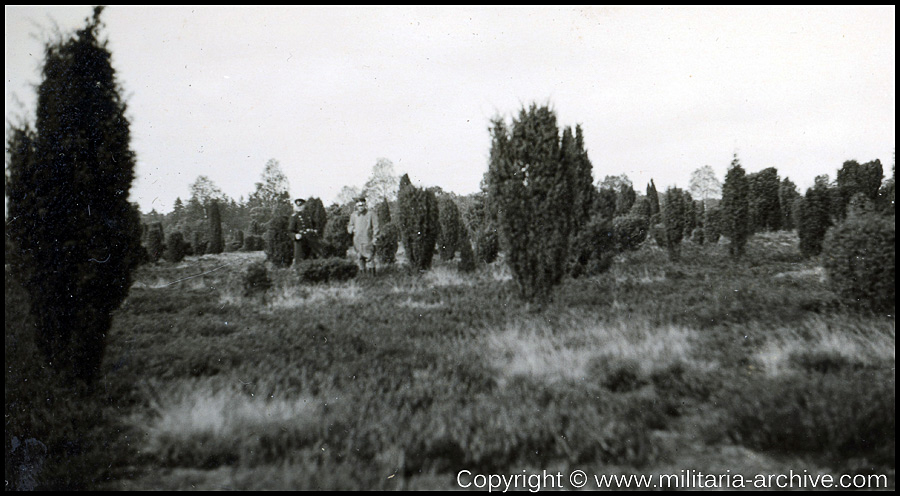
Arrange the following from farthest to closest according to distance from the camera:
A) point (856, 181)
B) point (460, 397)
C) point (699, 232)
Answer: point (699, 232)
point (856, 181)
point (460, 397)

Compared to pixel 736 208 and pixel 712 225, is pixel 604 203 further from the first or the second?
pixel 712 225

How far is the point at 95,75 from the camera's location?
3975mm

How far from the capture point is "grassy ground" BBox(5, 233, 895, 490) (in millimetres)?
2633

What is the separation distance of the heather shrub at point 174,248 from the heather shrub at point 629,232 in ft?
45.1

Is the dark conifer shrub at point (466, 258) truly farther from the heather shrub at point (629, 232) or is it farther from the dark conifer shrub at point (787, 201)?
the dark conifer shrub at point (787, 201)

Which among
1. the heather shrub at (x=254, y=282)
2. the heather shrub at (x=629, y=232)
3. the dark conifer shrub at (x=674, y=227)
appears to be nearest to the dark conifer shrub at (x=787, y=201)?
the dark conifer shrub at (x=674, y=227)

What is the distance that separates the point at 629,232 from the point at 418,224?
7.13 m

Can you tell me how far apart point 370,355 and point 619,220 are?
11532mm

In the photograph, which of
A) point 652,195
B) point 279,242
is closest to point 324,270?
point 279,242

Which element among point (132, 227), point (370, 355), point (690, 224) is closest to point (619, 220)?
point (690, 224)

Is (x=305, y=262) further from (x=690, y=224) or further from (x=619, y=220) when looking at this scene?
(x=690, y=224)

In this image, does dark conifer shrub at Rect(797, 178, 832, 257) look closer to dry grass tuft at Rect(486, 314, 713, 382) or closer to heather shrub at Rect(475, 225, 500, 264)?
heather shrub at Rect(475, 225, 500, 264)

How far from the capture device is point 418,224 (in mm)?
11352

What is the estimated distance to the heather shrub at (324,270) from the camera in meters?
9.34
